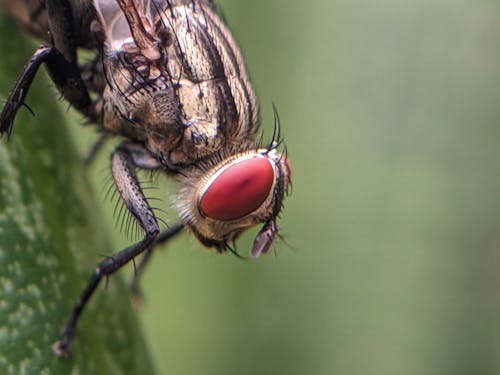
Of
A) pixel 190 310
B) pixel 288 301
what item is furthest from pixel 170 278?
pixel 288 301

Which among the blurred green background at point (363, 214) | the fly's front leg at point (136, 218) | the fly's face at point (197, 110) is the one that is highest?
the fly's face at point (197, 110)

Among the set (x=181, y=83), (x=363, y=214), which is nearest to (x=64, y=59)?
(x=181, y=83)

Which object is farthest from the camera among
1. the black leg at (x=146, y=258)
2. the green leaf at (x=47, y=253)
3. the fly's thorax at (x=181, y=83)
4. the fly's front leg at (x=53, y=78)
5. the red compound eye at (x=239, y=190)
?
the black leg at (x=146, y=258)

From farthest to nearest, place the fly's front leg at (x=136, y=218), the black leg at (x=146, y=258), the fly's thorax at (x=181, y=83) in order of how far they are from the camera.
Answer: the black leg at (x=146, y=258), the fly's thorax at (x=181, y=83), the fly's front leg at (x=136, y=218)

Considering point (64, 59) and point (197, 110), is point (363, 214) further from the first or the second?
point (64, 59)

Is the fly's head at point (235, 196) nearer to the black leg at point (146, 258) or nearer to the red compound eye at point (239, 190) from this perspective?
the red compound eye at point (239, 190)

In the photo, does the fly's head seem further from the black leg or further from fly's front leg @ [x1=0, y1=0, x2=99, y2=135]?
fly's front leg @ [x1=0, y1=0, x2=99, y2=135]

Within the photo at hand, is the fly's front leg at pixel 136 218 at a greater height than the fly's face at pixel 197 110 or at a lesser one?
lesser

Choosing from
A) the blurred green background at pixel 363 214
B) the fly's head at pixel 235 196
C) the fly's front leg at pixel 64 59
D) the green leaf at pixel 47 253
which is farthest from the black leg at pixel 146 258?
the fly's front leg at pixel 64 59

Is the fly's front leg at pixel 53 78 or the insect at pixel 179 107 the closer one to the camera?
the fly's front leg at pixel 53 78
